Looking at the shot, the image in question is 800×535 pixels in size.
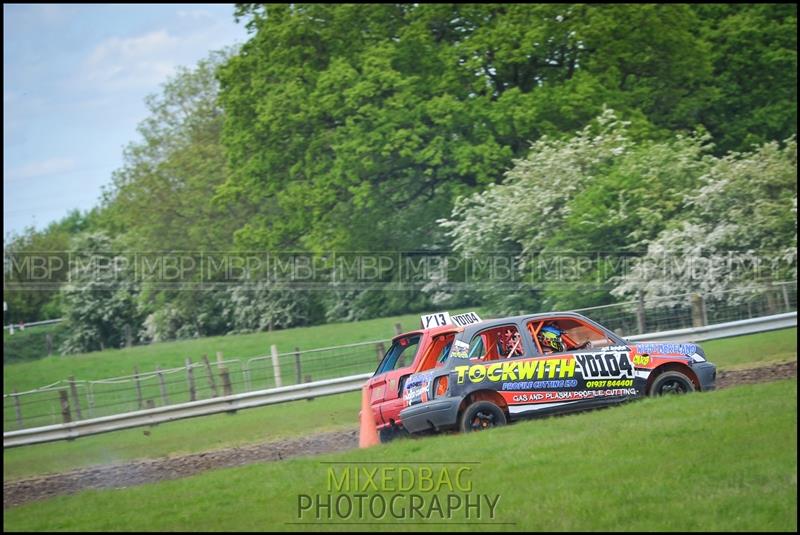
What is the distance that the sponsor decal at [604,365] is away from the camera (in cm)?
1438

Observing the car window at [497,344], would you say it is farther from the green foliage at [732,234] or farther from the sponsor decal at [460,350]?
the green foliage at [732,234]

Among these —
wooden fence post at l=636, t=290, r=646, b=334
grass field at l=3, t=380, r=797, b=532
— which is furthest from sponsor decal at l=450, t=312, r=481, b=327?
wooden fence post at l=636, t=290, r=646, b=334

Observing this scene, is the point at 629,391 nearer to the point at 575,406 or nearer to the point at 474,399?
the point at 575,406

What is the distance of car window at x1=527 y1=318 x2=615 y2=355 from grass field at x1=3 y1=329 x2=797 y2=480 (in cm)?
543

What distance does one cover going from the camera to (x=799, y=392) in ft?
43.1

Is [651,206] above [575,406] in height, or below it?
above

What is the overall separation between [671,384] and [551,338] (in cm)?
178

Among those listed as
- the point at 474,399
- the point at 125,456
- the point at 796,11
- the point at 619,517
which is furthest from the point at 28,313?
the point at 619,517

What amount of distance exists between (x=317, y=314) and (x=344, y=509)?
41.3 metres

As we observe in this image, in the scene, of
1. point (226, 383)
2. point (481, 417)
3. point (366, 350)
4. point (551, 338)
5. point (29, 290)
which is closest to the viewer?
point (481, 417)

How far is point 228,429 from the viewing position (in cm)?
2072

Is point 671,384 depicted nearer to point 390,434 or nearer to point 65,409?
point 390,434

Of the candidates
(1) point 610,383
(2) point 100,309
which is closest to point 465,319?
(1) point 610,383

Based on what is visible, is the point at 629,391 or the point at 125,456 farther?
the point at 125,456
